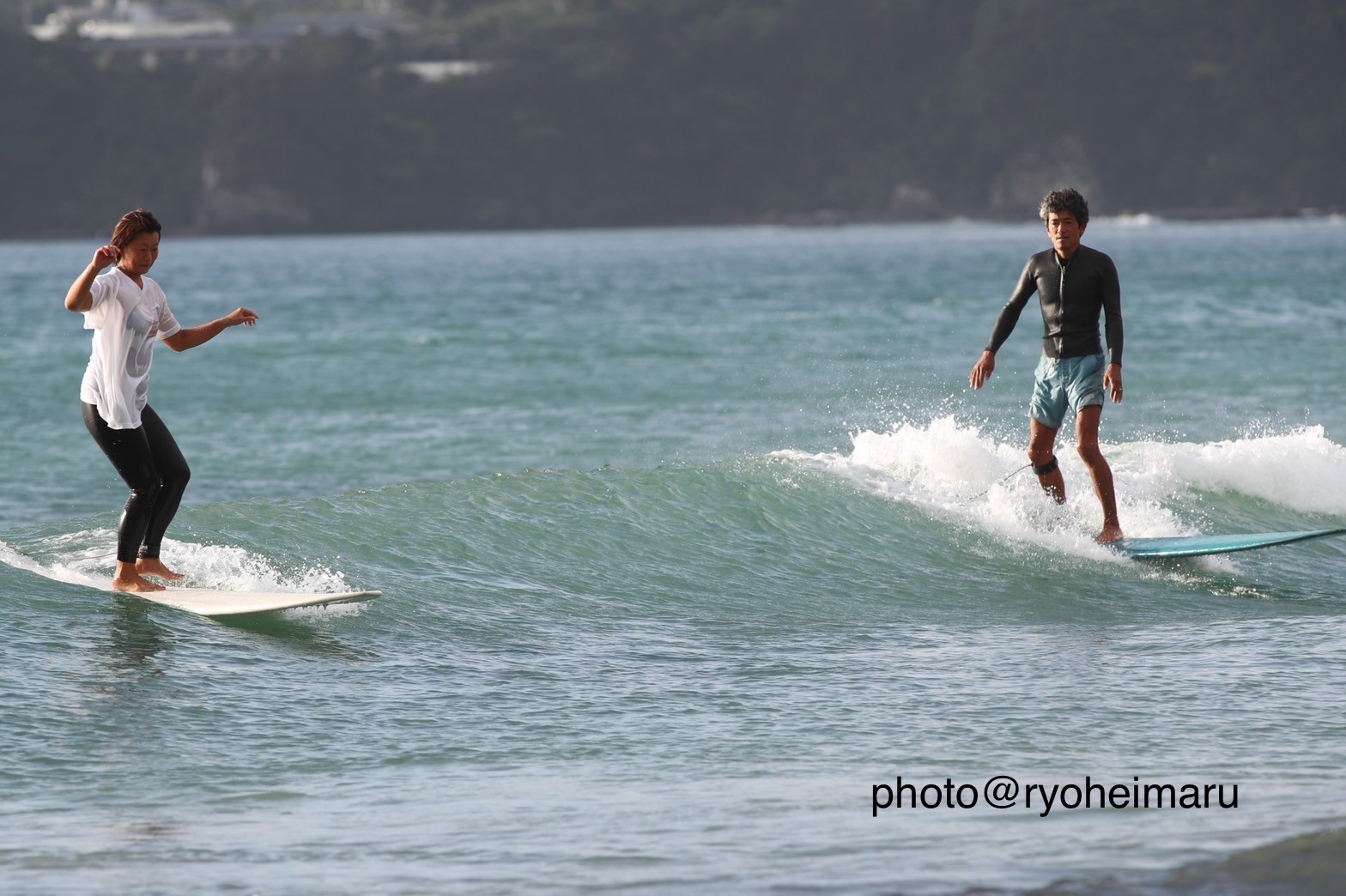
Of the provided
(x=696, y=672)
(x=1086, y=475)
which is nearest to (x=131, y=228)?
(x=696, y=672)

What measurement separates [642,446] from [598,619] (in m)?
8.98

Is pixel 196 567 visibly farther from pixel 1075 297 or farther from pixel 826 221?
pixel 826 221

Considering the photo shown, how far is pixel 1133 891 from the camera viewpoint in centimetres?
450

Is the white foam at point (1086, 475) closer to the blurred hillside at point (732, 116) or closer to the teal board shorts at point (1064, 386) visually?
the teal board shorts at point (1064, 386)

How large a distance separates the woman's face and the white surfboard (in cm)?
147

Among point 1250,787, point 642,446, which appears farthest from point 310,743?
point 642,446

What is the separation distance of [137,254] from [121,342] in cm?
36

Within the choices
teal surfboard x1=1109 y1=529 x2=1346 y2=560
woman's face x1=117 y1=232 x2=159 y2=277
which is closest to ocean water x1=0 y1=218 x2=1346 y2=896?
teal surfboard x1=1109 y1=529 x2=1346 y2=560

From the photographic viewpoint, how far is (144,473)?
23.6 ft

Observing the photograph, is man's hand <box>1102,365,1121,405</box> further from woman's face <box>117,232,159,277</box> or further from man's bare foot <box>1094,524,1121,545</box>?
woman's face <box>117,232,159,277</box>

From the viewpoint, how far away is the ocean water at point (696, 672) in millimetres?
4922

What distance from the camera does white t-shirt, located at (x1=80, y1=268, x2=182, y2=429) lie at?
6812 millimetres

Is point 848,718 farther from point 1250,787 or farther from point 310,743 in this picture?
point 310,743

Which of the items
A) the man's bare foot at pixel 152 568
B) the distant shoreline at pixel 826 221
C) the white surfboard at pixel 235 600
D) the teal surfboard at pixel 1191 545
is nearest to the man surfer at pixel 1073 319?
the teal surfboard at pixel 1191 545
